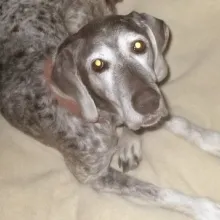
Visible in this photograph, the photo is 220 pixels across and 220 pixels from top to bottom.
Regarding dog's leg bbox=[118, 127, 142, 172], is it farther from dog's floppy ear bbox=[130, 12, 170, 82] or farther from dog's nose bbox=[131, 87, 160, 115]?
dog's nose bbox=[131, 87, 160, 115]

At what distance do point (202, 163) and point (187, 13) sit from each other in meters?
1.37

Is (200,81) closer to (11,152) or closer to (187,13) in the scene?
(187,13)

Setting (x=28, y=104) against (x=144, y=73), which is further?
(x=28, y=104)

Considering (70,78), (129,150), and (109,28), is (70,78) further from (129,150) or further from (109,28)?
(129,150)

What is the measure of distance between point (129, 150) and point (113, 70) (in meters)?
0.94

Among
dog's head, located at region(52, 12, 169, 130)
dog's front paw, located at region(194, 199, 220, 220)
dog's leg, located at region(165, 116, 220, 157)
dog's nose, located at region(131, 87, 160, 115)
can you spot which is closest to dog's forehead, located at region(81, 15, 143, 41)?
dog's head, located at region(52, 12, 169, 130)

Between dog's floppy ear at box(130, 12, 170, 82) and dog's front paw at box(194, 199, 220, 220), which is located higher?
dog's floppy ear at box(130, 12, 170, 82)

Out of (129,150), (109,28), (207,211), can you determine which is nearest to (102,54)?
(109,28)

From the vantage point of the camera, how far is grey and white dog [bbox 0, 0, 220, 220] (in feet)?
11.5

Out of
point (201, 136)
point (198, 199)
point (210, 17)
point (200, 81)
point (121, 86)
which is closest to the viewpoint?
point (121, 86)

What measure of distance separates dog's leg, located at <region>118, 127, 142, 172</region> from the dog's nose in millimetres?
808

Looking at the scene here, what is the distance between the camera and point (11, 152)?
4461 mm

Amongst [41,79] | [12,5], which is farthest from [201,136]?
[12,5]

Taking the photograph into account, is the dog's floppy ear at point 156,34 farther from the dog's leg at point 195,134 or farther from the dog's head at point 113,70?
the dog's leg at point 195,134
